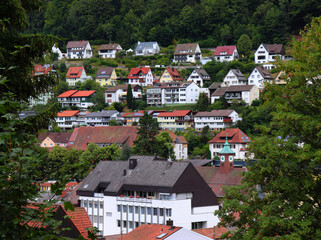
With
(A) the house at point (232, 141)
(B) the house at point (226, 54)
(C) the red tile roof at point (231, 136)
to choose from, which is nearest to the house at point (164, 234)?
(A) the house at point (232, 141)

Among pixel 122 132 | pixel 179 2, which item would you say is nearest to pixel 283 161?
pixel 122 132

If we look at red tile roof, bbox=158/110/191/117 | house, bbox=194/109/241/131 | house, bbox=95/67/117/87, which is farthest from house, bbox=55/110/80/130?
house, bbox=194/109/241/131

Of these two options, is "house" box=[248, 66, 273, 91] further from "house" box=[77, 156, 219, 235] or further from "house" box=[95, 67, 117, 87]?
"house" box=[77, 156, 219, 235]

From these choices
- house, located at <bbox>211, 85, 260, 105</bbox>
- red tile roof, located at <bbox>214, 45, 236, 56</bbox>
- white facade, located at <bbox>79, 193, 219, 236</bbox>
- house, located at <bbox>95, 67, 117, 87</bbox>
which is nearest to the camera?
white facade, located at <bbox>79, 193, 219, 236</bbox>

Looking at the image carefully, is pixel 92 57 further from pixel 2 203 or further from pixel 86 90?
pixel 2 203

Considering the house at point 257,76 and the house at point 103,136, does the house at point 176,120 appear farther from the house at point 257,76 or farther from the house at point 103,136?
the house at point 257,76

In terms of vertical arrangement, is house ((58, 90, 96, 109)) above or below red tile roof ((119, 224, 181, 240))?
below
